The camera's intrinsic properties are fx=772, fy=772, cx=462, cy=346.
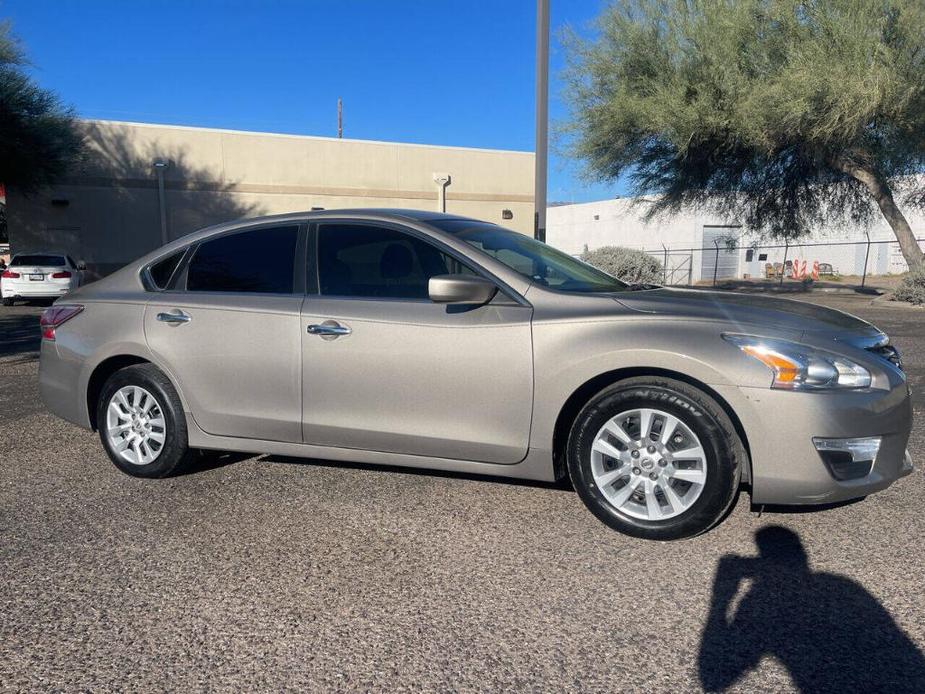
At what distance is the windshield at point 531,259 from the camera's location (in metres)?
4.36

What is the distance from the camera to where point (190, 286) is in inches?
193

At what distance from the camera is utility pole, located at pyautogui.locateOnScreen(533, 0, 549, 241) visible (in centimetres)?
1106

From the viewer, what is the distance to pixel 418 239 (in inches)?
175

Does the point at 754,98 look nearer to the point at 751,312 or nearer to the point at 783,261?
the point at 751,312

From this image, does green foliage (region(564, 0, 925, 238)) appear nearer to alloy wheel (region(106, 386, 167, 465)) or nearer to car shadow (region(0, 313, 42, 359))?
car shadow (region(0, 313, 42, 359))

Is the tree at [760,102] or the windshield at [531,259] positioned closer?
the windshield at [531,259]

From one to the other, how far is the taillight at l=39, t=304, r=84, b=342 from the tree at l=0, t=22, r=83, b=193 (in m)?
20.7

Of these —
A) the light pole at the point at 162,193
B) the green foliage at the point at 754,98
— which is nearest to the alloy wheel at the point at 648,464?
the green foliage at the point at 754,98

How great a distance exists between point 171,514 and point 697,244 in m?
41.4

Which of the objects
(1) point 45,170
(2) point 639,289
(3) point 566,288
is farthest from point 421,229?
(1) point 45,170

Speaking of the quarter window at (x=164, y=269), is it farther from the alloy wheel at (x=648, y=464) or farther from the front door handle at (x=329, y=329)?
the alloy wheel at (x=648, y=464)

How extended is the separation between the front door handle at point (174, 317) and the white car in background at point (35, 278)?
16348mm

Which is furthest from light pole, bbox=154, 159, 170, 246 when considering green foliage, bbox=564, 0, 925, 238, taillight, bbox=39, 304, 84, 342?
taillight, bbox=39, 304, 84, 342

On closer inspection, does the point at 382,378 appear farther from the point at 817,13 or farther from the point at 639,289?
the point at 817,13
